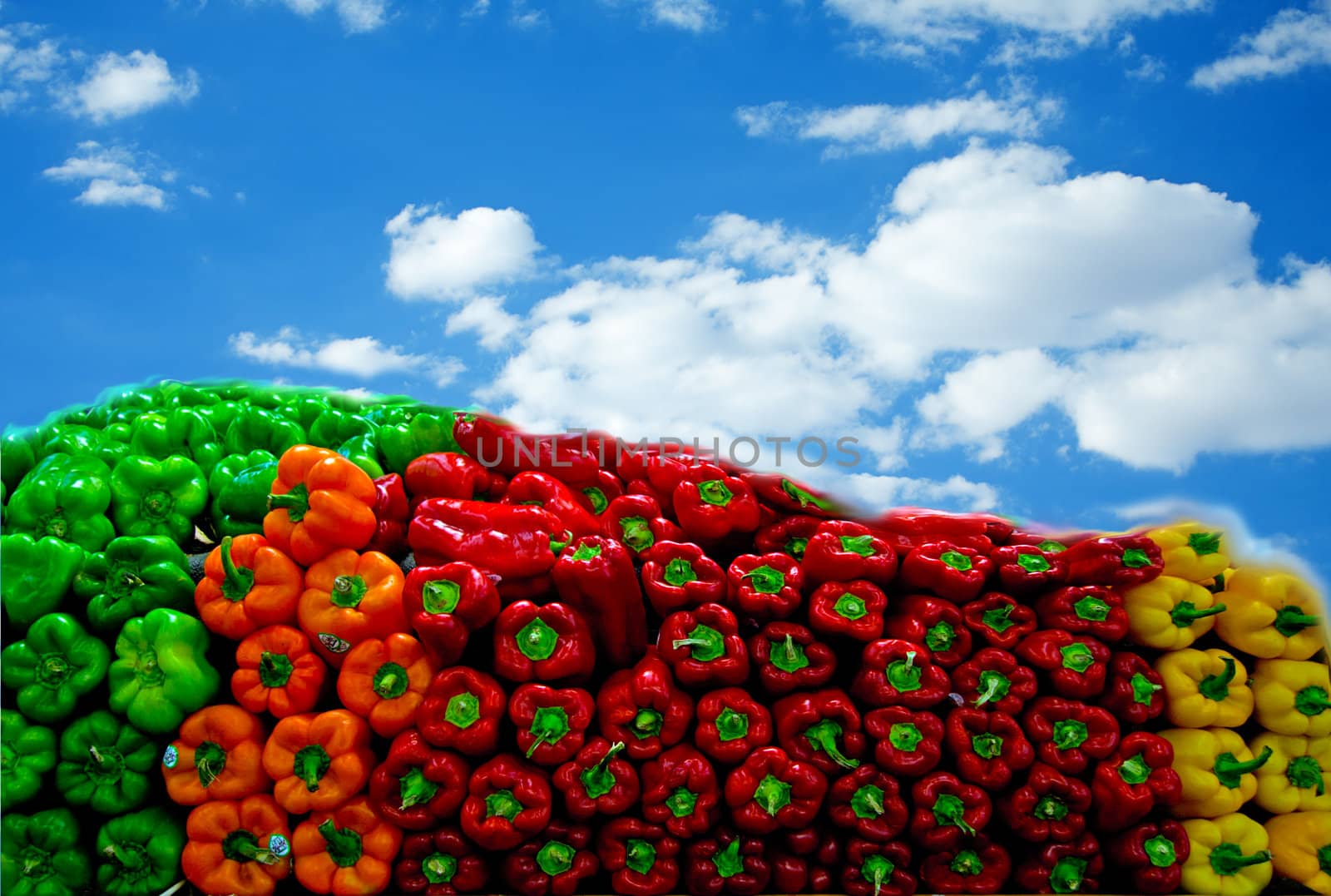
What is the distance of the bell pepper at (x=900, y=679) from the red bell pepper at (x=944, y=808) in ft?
0.81

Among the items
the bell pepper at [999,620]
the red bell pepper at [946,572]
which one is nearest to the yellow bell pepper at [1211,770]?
the bell pepper at [999,620]

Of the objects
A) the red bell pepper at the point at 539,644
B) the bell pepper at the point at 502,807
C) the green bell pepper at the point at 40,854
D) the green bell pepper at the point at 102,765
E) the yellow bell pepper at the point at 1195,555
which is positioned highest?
the yellow bell pepper at the point at 1195,555

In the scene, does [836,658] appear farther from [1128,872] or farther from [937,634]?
[1128,872]

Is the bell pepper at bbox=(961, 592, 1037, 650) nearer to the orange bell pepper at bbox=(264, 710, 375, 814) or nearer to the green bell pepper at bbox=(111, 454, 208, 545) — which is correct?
the orange bell pepper at bbox=(264, 710, 375, 814)

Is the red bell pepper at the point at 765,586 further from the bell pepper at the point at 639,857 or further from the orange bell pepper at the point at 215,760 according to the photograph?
the orange bell pepper at the point at 215,760

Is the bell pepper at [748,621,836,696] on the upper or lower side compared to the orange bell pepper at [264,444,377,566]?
lower

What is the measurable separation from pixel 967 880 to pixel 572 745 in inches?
55.7

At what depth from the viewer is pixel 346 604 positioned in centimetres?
350

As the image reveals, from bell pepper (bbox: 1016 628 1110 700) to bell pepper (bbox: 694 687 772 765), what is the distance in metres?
0.95

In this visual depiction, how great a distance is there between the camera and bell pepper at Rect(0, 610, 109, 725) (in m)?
3.50

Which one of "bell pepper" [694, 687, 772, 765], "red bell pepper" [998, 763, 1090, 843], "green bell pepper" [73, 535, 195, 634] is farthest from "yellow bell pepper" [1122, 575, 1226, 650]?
"green bell pepper" [73, 535, 195, 634]

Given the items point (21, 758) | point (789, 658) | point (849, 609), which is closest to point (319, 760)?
point (21, 758)

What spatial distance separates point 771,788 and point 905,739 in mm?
461

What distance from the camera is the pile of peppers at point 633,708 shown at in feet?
11.1
